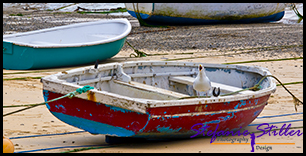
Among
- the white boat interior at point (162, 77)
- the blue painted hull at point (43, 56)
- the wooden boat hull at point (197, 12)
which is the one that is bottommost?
the wooden boat hull at point (197, 12)

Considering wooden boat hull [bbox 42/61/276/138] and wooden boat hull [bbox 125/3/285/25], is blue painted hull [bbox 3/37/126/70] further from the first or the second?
wooden boat hull [bbox 125/3/285/25]

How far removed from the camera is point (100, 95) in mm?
3311

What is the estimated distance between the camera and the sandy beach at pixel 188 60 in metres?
→ 3.59

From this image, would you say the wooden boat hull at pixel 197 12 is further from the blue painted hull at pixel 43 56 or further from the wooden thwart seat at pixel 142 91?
the wooden thwart seat at pixel 142 91

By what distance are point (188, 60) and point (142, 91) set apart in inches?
160

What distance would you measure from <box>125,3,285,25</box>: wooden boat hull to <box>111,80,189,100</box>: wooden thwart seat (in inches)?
412

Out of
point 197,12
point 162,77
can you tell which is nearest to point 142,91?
point 162,77

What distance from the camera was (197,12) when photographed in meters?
14.9

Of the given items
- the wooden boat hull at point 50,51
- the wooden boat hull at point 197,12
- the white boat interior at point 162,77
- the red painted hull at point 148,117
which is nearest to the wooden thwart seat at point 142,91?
the white boat interior at point 162,77

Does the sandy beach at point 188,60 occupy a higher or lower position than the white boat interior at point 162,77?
lower

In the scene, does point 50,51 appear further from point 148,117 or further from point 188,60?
point 148,117

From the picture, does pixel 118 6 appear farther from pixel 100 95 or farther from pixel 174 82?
pixel 100 95

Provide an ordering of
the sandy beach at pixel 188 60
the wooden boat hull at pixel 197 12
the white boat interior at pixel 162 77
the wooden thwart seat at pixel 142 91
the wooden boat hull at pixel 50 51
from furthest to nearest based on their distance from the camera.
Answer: the wooden boat hull at pixel 197 12, the wooden boat hull at pixel 50 51, the white boat interior at pixel 162 77, the wooden thwart seat at pixel 142 91, the sandy beach at pixel 188 60

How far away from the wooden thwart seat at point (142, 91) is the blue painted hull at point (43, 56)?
3072 mm
